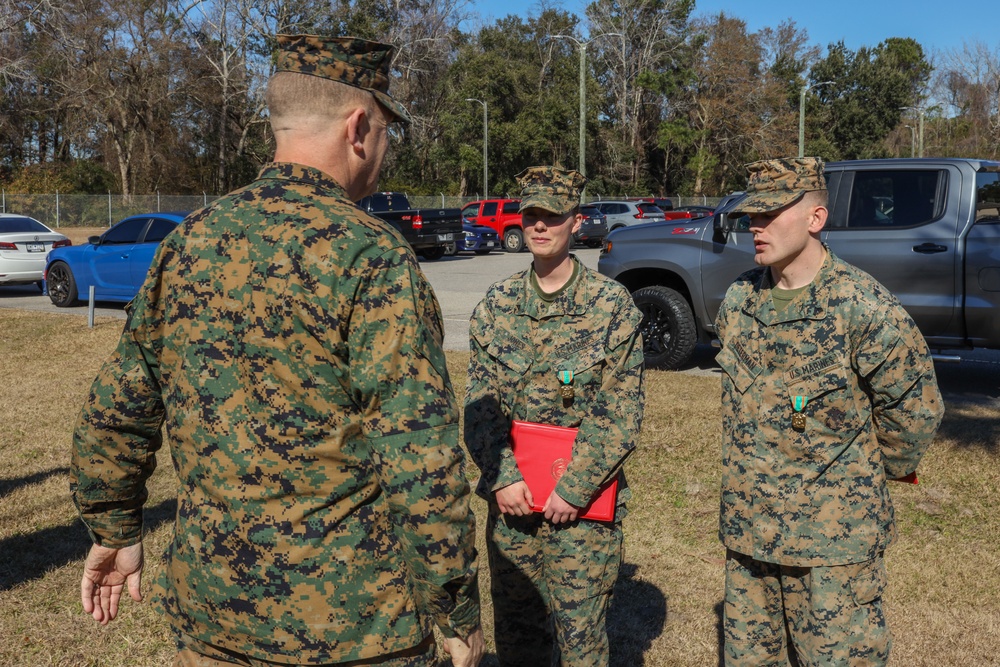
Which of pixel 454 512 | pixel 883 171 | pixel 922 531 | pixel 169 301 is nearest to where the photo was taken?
pixel 454 512

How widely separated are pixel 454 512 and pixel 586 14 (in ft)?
197

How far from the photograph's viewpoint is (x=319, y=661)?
6.62ft

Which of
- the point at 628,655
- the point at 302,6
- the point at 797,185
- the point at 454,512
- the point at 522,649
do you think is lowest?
the point at 628,655

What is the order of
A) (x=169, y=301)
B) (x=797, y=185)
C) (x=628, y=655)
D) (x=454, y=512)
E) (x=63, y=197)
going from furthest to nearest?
(x=63, y=197)
(x=628, y=655)
(x=797, y=185)
(x=169, y=301)
(x=454, y=512)

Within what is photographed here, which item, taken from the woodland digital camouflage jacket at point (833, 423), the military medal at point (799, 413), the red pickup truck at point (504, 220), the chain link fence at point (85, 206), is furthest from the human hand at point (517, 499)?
the chain link fence at point (85, 206)

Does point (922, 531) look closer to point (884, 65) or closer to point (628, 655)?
point (628, 655)

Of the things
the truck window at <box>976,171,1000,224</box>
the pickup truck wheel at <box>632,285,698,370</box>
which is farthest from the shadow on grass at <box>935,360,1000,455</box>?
the pickup truck wheel at <box>632,285,698,370</box>

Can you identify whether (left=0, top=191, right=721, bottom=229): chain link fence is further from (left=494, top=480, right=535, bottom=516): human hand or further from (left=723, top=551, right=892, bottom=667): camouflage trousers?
(left=723, top=551, right=892, bottom=667): camouflage trousers

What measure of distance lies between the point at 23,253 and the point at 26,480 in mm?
11728

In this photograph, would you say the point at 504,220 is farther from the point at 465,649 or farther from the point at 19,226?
the point at 465,649

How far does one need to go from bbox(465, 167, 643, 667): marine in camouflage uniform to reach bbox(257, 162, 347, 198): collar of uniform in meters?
1.34

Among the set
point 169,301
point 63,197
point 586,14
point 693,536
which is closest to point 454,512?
point 169,301

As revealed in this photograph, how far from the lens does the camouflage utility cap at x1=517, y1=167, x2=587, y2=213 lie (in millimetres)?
3359

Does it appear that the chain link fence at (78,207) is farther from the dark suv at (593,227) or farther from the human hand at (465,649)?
the human hand at (465,649)
